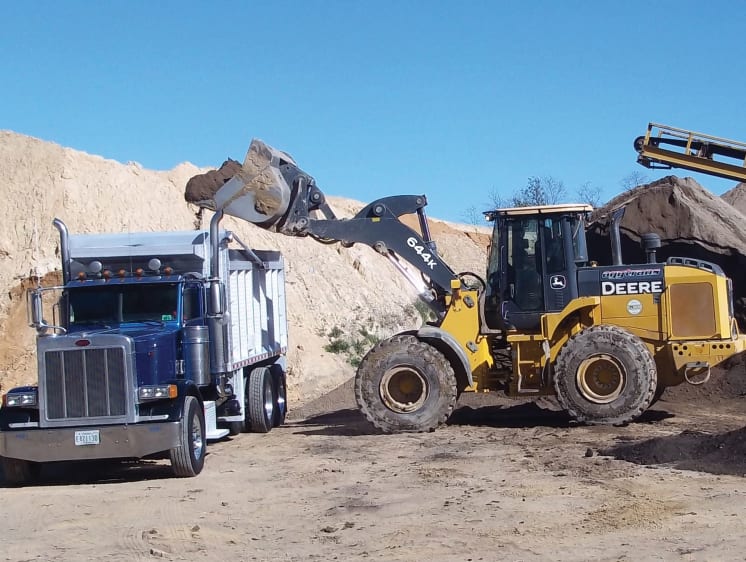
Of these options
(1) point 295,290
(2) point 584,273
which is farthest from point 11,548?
(1) point 295,290

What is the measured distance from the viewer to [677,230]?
22.1m

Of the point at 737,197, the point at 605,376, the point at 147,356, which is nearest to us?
the point at 147,356

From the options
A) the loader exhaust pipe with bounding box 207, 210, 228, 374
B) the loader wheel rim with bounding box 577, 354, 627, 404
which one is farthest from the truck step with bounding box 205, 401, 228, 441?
the loader wheel rim with bounding box 577, 354, 627, 404

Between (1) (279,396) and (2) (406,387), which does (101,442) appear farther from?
(1) (279,396)

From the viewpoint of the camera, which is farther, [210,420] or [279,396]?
[279,396]

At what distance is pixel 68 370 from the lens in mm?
11742

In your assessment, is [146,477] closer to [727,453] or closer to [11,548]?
[11,548]

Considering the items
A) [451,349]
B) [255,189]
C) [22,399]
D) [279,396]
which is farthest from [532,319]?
[22,399]

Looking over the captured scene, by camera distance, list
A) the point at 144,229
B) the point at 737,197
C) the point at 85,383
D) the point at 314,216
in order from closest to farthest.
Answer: the point at 85,383 → the point at 314,216 → the point at 144,229 → the point at 737,197

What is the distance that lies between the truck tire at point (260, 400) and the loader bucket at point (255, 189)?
101 inches

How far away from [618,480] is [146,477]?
5.82 meters

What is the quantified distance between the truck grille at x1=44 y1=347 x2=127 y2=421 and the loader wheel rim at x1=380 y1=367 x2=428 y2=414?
14.3 feet

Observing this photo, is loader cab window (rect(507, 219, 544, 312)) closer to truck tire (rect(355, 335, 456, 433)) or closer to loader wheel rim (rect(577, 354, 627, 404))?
loader wheel rim (rect(577, 354, 627, 404))

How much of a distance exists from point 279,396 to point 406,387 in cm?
319
